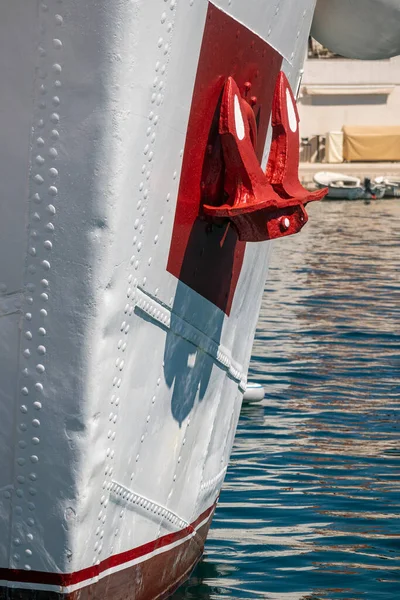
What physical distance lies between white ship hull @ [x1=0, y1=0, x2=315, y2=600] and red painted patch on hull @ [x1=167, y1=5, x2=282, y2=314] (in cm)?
2

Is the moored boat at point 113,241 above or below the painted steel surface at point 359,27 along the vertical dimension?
below

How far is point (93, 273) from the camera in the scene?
4391 mm

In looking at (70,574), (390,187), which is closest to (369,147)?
(390,187)

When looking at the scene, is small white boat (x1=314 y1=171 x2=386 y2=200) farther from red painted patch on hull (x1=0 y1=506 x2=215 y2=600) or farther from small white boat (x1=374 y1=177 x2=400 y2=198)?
red painted patch on hull (x1=0 y1=506 x2=215 y2=600)

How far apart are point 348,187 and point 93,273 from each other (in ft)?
119

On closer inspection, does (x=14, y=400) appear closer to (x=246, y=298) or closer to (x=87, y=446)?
(x=87, y=446)

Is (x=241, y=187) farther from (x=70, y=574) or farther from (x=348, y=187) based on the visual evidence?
(x=348, y=187)

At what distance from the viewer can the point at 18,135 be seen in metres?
4.34

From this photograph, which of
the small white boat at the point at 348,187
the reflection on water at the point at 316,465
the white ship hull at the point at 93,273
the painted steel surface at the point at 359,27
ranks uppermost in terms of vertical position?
the small white boat at the point at 348,187

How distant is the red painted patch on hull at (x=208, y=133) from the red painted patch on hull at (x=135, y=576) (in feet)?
3.70

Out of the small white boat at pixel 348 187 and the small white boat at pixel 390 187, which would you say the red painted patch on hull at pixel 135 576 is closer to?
the small white boat at pixel 348 187

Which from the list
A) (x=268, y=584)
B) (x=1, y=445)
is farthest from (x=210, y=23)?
(x=268, y=584)

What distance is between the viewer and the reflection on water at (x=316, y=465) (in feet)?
22.0

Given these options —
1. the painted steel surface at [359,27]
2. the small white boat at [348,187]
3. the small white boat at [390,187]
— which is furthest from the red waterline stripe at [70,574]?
the small white boat at [390,187]
